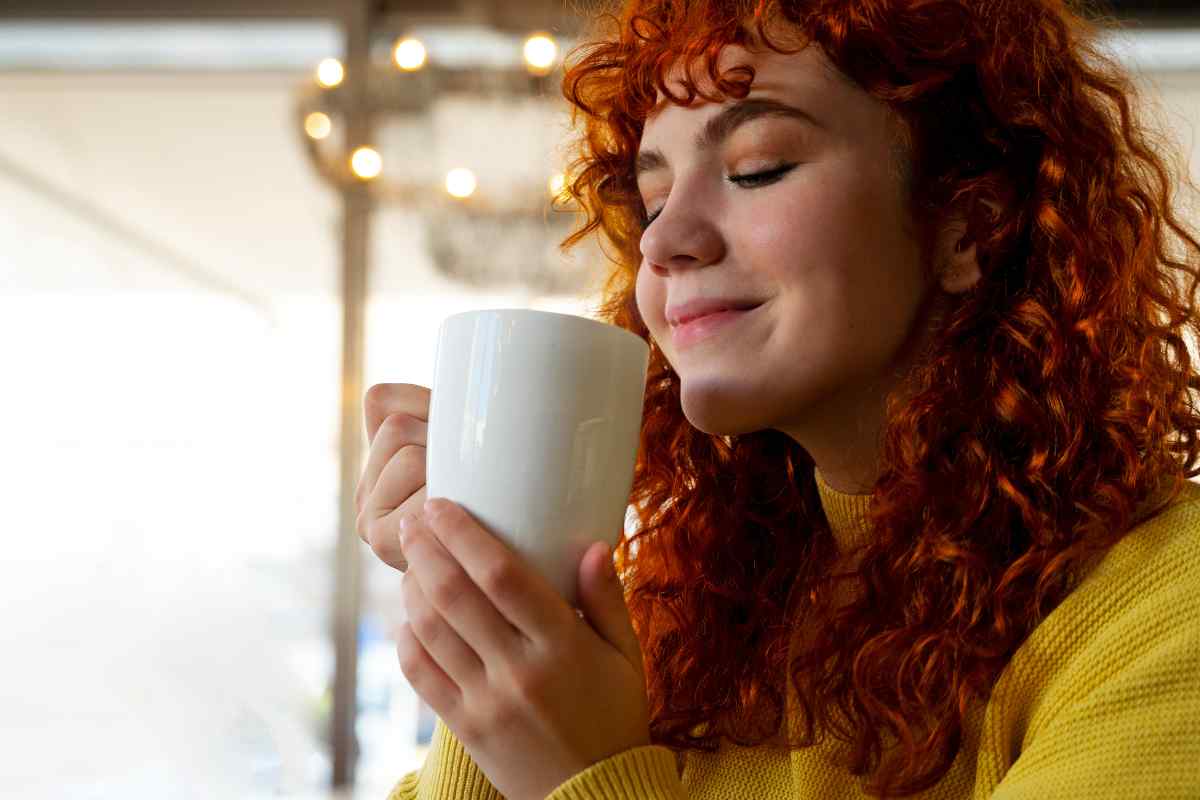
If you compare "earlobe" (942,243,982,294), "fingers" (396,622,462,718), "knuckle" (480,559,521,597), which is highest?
"earlobe" (942,243,982,294)

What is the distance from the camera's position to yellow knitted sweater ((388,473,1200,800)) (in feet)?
1.95

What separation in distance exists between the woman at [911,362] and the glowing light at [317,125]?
2.54 m

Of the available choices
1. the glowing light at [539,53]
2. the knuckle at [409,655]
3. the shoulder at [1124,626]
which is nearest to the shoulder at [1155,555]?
the shoulder at [1124,626]

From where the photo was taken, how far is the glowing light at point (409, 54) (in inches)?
130

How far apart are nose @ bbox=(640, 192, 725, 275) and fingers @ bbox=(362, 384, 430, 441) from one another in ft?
0.66

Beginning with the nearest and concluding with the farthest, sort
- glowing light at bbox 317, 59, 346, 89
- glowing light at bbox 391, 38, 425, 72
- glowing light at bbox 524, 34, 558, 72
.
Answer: glowing light at bbox 524, 34, 558, 72, glowing light at bbox 317, 59, 346, 89, glowing light at bbox 391, 38, 425, 72

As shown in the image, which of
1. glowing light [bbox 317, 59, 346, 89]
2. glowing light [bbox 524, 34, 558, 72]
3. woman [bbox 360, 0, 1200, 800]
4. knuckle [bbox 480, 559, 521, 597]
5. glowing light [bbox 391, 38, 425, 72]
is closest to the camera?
knuckle [bbox 480, 559, 521, 597]

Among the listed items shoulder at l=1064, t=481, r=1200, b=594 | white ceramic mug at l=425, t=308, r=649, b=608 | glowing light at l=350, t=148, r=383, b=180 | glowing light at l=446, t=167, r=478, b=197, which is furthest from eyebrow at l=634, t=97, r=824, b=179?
glowing light at l=350, t=148, r=383, b=180

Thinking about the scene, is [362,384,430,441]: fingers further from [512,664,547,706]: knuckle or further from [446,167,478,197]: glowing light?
[446,167,478,197]: glowing light

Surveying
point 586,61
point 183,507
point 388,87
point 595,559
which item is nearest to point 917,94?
point 586,61

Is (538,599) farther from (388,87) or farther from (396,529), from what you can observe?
(388,87)

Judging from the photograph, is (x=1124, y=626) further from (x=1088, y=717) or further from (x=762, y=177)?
(x=762, y=177)

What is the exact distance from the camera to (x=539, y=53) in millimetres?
3012

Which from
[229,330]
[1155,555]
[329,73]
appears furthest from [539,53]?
[1155,555]
